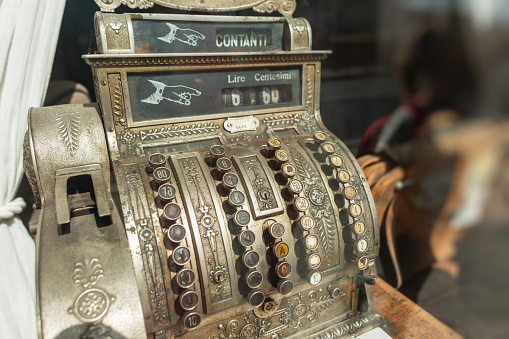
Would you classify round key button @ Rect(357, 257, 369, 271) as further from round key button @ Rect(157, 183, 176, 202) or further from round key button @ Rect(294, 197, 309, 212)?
round key button @ Rect(157, 183, 176, 202)

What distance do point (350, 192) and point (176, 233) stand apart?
806 millimetres

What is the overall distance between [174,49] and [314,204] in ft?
3.15

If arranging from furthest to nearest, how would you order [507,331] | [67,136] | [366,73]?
[67,136]
[366,73]
[507,331]

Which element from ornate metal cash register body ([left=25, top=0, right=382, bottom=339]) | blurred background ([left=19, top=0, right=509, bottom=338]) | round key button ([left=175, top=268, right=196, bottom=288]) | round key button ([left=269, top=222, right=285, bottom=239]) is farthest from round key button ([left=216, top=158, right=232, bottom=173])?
blurred background ([left=19, top=0, right=509, bottom=338])

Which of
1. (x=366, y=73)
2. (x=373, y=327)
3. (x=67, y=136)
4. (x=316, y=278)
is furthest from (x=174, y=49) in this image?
(x=373, y=327)

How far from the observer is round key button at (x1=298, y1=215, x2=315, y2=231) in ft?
4.46

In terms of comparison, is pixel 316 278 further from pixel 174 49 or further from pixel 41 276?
pixel 174 49

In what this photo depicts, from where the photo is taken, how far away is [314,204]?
1.44 meters

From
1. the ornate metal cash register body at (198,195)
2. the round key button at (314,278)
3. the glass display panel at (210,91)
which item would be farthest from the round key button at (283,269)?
the glass display panel at (210,91)

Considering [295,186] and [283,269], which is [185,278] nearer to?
[283,269]

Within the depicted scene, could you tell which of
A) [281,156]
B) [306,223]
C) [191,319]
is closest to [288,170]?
[281,156]

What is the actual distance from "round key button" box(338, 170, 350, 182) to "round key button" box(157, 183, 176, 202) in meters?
0.76

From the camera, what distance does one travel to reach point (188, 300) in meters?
1.17

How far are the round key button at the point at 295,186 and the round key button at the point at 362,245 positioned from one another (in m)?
0.37
